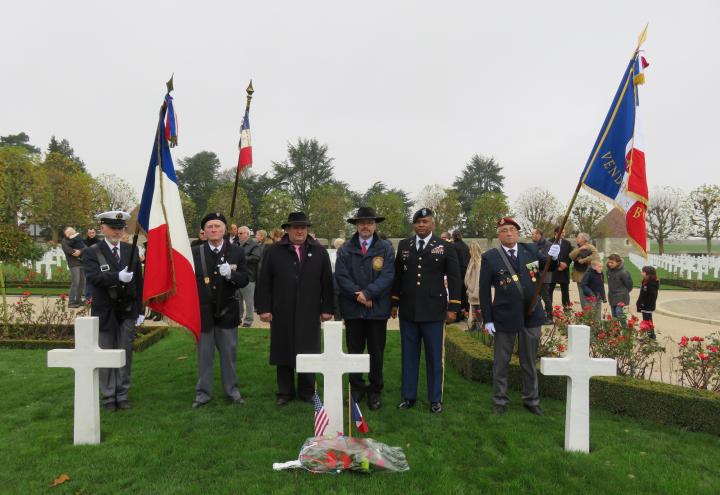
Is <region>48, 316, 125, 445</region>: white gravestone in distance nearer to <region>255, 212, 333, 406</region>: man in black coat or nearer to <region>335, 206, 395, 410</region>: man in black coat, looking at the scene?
<region>255, 212, 333, 406</region>: man in black coat

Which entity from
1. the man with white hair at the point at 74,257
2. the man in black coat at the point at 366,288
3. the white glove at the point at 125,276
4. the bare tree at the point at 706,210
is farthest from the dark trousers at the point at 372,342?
the bare tree at the point at 706,210

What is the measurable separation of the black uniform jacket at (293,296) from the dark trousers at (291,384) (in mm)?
186

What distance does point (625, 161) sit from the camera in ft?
15.2

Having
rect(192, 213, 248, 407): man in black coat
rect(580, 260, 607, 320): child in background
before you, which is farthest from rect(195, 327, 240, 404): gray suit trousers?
rect(580, 260, 607, 320): child in background

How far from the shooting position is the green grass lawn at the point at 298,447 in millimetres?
3525

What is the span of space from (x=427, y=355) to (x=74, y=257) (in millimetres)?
10516

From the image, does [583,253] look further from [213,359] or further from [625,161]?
[213,359]

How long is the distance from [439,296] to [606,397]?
7.41 feet

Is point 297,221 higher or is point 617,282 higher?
point 297,221

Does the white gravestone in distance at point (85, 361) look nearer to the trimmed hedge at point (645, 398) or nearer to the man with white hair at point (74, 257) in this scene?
the trimmed hedge at point (645, 398)

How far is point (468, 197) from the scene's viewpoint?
64.4 metres

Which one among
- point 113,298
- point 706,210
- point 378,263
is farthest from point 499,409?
point 706,210

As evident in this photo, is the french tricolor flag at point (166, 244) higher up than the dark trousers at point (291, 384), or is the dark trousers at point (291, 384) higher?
the french tricolor flag at point (166, 244)

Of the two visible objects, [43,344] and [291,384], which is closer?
[291,384]
